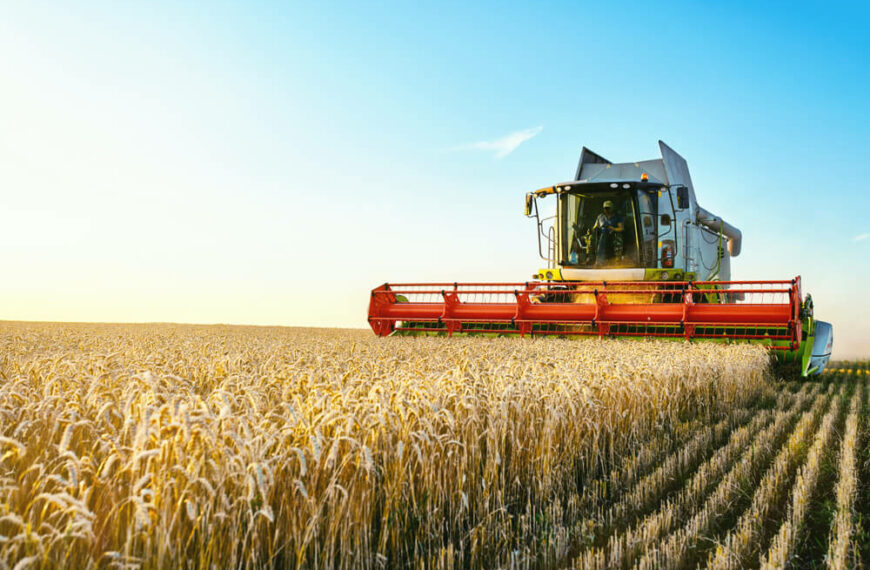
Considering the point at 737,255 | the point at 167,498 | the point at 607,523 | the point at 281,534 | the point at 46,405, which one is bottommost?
the point at 607,523

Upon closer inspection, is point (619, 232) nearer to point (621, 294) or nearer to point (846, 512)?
point (621, 294)

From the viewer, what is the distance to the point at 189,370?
15.5 feet

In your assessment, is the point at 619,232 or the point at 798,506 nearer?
the point at 798,506

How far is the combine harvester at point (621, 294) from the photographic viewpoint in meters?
9.24

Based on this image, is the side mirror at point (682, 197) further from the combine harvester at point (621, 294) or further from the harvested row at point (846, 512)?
the harvested row at point (846, 512)

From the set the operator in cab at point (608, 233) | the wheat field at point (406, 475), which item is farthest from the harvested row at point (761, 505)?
the operator in cab at point (608, 233)

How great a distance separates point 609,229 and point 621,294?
129 centimetres

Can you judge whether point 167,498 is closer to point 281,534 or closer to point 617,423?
point 281,534

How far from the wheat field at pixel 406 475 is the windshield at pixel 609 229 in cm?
615

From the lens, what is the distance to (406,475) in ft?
8.94

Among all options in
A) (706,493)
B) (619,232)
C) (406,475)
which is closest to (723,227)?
(619,232)

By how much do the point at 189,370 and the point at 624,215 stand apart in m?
8.68

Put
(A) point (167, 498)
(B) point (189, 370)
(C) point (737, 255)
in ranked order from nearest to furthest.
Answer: (A) point (167, 498) < (B) point (189, 370) < (C) point (737, 255)

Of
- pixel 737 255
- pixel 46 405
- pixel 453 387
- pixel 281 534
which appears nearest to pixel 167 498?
pixel 281 534
